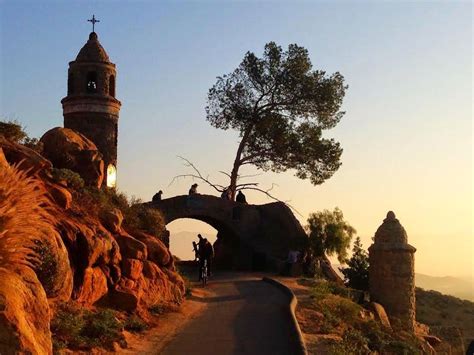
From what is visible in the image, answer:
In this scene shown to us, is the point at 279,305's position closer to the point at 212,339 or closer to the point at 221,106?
the point at 212,339

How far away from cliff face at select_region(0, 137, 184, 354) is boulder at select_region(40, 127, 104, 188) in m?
2.19

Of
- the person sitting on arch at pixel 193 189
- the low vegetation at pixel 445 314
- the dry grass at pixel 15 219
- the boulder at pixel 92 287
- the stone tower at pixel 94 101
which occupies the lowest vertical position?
the low vegetation at pixel 445 314

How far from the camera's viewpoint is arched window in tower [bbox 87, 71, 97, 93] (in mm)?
35125

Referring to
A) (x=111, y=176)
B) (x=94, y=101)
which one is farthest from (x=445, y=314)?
(x=94, y=101)

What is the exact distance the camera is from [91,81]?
3541 cm

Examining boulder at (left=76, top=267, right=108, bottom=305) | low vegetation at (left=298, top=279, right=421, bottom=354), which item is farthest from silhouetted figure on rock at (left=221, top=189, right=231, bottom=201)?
boulder at (left=76, top=267, right=108, bottom=305)

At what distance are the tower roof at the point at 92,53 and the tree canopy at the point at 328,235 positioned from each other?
14.8 m

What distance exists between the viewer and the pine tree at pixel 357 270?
114ft

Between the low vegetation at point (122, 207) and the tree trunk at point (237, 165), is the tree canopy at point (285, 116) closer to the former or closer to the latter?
the tree trunk at point (237, 165)

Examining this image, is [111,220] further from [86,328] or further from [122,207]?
[86,328]

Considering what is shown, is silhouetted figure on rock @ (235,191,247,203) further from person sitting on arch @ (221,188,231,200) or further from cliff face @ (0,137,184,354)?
cliff face @ (0,137,184,354)

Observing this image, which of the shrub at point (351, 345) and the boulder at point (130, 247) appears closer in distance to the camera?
the shrub at point (351, 345)

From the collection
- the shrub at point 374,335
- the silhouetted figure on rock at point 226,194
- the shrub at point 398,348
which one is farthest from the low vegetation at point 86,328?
the silhouetted figure on rock at point 226,194

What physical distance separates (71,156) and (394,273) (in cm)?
1495
